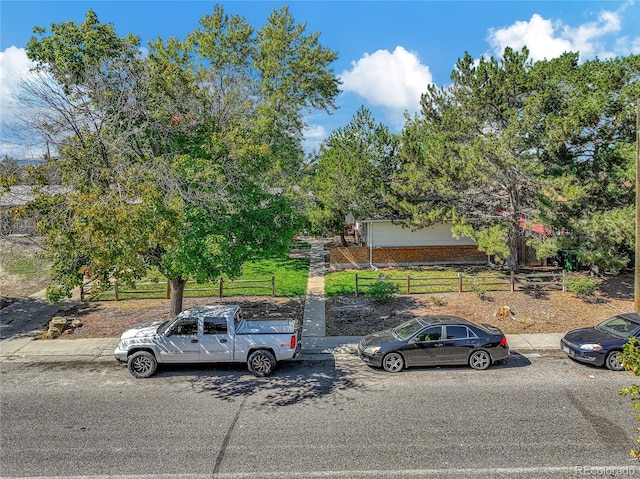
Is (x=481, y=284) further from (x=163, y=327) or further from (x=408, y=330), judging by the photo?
(x=163, y=327)

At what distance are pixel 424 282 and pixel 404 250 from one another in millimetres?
5402

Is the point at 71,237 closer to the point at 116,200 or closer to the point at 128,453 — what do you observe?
the point at 116,200

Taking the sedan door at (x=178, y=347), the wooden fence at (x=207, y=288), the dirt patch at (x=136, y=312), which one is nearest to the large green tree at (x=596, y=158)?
the dirt patch at (x=136, y=312)

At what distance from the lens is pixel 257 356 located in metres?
11.0

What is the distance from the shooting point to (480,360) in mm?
11227

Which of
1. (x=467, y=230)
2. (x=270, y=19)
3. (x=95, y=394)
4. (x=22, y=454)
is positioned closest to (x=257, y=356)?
(x=95, y=394)

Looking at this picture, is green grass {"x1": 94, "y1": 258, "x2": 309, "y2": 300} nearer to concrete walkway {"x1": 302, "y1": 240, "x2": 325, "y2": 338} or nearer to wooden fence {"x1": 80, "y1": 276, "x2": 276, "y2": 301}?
wooden fence {"x1": 80, "y1": 276, "x2": 276, "y2": 301}

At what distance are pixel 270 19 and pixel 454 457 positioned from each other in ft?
88.0

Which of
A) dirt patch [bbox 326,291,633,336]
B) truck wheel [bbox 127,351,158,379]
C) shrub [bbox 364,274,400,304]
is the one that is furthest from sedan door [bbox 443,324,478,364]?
truck wheel [bbox 127,351,158,379]

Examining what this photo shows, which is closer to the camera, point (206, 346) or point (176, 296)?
point (206, 346)

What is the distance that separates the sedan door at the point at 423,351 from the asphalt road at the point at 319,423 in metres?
0.27

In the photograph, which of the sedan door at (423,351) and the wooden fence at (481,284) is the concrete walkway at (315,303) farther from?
the sedan door at (423,351)

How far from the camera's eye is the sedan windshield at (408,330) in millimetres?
11406

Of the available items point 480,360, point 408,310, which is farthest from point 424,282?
point 480,360
